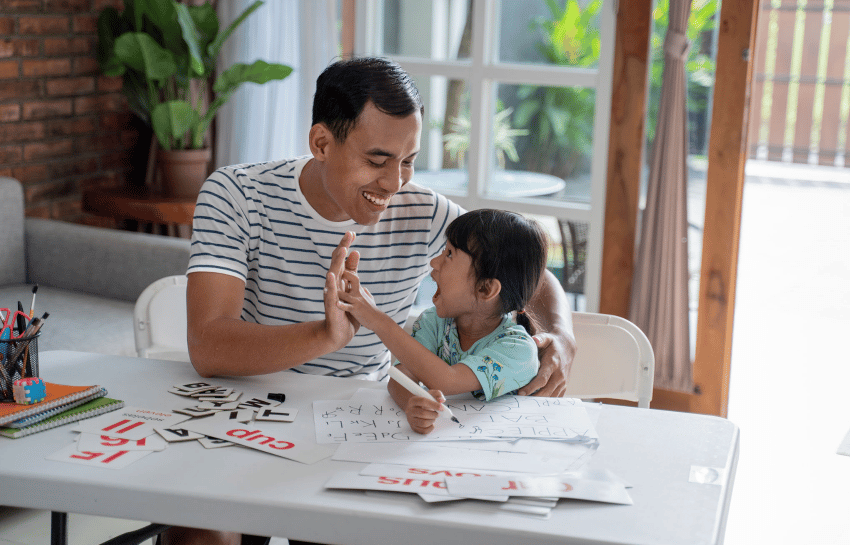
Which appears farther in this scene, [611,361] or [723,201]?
[723,201]

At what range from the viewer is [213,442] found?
110 centimetres

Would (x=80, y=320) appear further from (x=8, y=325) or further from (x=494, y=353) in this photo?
(x=494, y=353)

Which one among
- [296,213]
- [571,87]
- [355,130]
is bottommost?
[296,213]

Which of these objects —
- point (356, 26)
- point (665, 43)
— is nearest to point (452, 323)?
point (665, 43)

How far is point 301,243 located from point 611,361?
24.9 inches

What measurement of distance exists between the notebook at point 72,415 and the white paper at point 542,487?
526 mm

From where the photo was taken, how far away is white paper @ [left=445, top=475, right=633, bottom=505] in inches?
37.4

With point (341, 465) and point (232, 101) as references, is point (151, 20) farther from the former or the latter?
point (341, 465)

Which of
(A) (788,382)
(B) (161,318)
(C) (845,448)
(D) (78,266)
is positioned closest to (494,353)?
(C) (845,448)

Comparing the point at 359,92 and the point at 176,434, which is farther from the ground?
the point at 359,92

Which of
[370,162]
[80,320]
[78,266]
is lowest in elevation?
[80,320]

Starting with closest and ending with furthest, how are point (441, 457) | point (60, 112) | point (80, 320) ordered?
point (441, 457) < point (80, 320) < point (60, 112)

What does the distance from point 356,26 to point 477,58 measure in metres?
0.53

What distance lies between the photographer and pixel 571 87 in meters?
3.01
